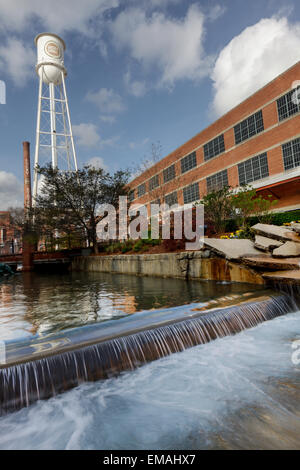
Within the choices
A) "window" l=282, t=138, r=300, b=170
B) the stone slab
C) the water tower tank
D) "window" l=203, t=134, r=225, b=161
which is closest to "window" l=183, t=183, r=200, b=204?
"window" l=203, t=134, r=225, b=161

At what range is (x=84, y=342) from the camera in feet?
10.3

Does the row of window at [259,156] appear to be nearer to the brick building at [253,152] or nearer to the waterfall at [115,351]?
the brick building at [253,152]

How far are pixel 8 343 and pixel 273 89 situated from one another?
73.8ft

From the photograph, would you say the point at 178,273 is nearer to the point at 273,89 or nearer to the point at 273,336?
the point at 273,336

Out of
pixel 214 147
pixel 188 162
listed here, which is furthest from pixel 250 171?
pixel 188 162

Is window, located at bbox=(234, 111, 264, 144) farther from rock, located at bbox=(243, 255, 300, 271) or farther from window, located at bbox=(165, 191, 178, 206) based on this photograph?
rock, located at bbox=(243, 255, 300, 271)

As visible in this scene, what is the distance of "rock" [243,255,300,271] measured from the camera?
20.7 feet

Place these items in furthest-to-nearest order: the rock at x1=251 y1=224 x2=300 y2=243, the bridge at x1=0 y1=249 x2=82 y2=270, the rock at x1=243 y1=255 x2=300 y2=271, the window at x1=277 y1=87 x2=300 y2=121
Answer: the bridge at x1=0 y1=249 x2=82 y2=270, the window at x1=277 y1=87 x2=300 y2=121, the rock at x1=251 y1=224 x2=300 y2=243, the rock at x1=243 y1=255 x2=300 y2=271

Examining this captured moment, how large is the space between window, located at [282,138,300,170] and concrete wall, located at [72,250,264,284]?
42.3 feet

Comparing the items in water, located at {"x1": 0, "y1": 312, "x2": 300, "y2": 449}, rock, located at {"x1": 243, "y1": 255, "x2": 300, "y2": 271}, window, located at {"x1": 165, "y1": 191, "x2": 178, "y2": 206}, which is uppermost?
window, located at {"x1": 165, "y1": 191, "x2": 178, "y2": 206}

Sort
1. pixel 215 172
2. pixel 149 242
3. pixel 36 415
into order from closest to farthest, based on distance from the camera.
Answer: pixel 36 415 < pixel 149 242 < pixel 215 172

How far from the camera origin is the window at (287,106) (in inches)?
675

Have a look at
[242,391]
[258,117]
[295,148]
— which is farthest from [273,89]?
[242,391]

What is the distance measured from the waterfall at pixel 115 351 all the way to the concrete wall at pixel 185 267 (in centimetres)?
294
